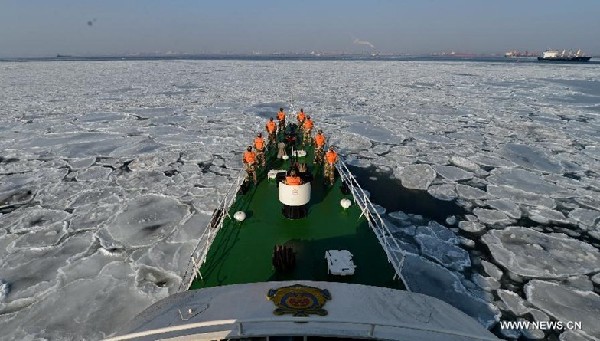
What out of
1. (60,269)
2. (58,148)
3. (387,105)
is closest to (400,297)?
(60,269)

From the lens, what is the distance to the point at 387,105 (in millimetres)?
26625

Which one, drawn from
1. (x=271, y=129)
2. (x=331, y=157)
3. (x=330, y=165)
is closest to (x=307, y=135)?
(x=271, y=129)

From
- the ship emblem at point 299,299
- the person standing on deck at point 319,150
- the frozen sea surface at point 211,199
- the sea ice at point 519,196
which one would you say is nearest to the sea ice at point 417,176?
the frozen sea surface at point 211,199

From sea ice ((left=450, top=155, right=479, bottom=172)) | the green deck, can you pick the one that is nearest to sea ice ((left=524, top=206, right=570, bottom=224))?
sea ice ((left=450, top=155, right=479, bottom=172))

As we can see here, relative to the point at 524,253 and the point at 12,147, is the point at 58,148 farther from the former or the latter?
the point at 524,253

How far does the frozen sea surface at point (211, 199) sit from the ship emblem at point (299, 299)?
3.90 metres

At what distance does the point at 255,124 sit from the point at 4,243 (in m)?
13.4

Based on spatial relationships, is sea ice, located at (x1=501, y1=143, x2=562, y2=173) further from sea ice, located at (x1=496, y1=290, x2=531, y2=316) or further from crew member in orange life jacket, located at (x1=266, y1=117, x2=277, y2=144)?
crew member in orange life jacket, located at (x1=266, y1=117, x2=277, y2=144)

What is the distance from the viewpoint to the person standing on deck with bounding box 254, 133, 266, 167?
947 cm

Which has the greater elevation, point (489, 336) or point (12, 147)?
point (489, 336)

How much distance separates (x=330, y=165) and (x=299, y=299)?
564 cm

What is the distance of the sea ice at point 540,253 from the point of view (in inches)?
291

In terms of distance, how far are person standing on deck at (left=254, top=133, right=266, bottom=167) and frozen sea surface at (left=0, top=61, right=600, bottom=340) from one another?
1.92 m

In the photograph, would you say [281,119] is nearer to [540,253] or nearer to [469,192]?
[469,192]
